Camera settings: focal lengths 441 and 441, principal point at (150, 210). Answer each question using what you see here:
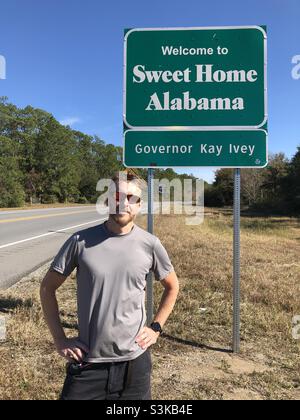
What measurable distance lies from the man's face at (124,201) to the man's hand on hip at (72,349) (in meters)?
0.68

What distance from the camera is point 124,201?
94.5 inches

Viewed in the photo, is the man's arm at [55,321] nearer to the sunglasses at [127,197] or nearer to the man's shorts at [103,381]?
the man's shorts at [103,381]

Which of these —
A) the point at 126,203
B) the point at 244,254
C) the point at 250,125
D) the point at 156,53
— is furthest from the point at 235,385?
the point at 244,254

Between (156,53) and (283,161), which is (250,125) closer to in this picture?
(156,53)

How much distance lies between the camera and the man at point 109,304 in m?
2.31

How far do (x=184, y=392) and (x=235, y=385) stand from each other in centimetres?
47

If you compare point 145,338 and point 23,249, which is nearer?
point 145,338

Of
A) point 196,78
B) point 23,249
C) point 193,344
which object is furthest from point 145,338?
point 23,249

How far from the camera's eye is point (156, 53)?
4879 mm

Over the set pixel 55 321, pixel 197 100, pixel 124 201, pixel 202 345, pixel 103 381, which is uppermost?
pixel 197 100

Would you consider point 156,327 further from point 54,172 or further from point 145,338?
point 54,172

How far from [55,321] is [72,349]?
0.60 ft

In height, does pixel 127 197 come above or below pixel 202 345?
above

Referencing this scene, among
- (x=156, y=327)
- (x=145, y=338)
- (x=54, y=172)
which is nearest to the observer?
(x=145, y=338)
